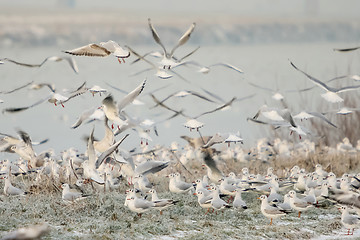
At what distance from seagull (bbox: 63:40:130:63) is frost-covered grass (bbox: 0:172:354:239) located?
2.41 meters

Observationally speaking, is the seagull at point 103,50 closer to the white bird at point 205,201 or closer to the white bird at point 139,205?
the white bird at point 139,205

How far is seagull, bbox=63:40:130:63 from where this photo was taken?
32.6ft

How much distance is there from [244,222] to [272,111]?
2.25 m

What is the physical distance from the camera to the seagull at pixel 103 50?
32.6ft

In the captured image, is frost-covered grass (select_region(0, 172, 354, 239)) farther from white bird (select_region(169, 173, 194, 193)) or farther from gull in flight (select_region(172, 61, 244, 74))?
gull in flight (select_region(172, 61, 244, 74))

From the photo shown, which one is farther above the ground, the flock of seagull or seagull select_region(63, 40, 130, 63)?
seagull select_region(63, 40, 130, 63)

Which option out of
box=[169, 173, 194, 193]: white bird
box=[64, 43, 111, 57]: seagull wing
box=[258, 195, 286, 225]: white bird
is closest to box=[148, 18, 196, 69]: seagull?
box=[64, 43, 111, 57]: seagull wing

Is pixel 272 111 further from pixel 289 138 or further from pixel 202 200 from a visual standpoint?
pixel 289 138

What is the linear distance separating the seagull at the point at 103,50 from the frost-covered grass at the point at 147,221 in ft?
7.90

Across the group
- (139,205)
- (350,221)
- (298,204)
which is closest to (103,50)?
(139,205)

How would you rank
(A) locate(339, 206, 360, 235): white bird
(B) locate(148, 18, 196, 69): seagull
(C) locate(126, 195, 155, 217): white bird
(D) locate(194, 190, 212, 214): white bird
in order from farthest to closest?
(B) locate(148, 18, 196, 69): seagull < (D) locate(194, 190, 212, 214): white bird < (A) locate(339, 206, 360, 235): white bird < (C) locate(126, 195, 155, 217): white bird

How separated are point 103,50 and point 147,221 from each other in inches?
114

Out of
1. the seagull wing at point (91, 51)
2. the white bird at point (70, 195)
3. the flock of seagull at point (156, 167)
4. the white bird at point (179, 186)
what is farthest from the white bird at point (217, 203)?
the seagull wing at point (91, 51)

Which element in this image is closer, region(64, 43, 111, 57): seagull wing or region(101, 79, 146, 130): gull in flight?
region(101, 79, 146, 130): gull in flight
